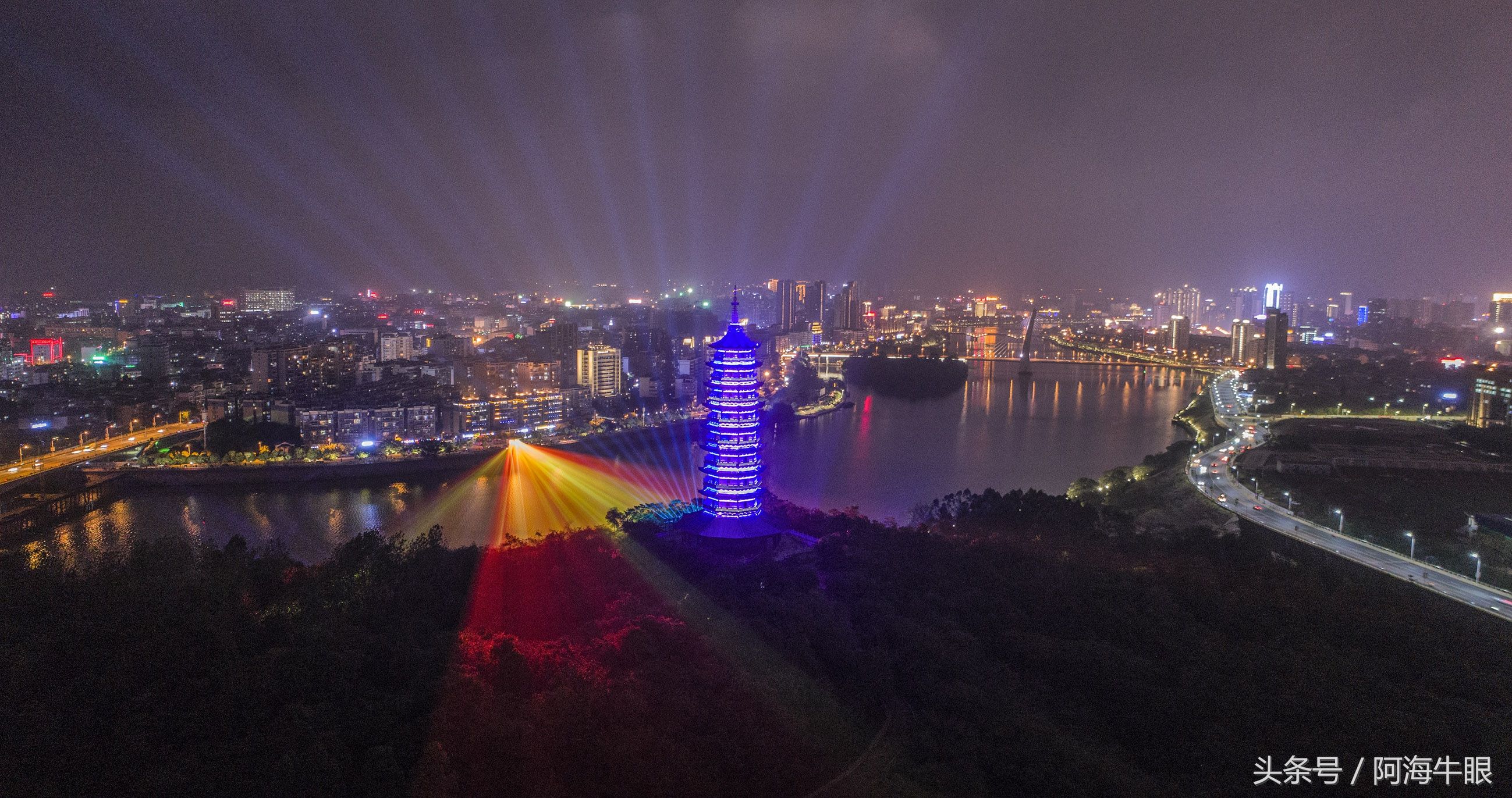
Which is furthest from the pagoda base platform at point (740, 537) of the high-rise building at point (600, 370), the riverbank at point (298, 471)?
the high-rise building at point (600, 370)

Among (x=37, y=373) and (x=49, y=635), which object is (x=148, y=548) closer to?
(x=49, y=635)

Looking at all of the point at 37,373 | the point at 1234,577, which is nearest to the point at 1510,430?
the point at 1234,577

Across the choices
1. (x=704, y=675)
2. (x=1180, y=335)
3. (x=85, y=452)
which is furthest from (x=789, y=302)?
(x=704, y=675)

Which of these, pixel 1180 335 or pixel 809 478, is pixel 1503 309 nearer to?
pixel 1180 335

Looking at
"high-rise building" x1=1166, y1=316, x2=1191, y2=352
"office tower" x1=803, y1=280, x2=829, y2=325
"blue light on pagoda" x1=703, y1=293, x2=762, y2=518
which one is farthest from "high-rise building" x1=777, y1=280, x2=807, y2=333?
"blue light on pagoda" x1=703, y1=293, x2=762, y2=518

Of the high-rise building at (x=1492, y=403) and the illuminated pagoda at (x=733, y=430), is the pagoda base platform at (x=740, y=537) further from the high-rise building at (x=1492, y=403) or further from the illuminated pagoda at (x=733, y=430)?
the high-rise building at (x=1492, y=403)

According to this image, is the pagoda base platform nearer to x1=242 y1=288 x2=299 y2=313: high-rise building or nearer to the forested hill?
Answer: the forested hill
